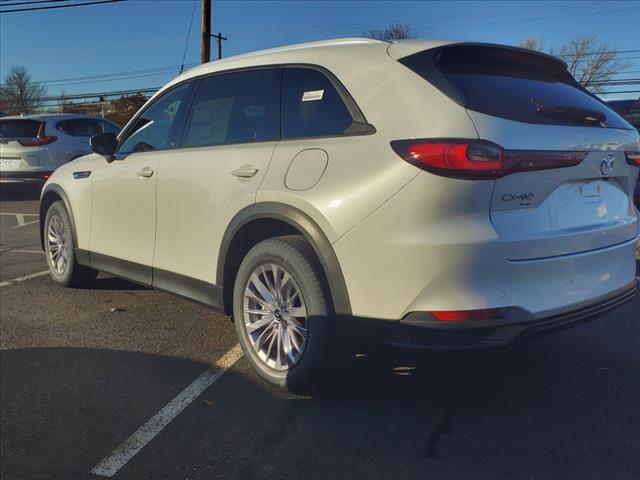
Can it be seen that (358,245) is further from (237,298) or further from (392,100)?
(237,298)

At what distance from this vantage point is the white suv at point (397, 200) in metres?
2.56

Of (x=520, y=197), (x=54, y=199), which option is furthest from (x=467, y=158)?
(x=54, y=199)

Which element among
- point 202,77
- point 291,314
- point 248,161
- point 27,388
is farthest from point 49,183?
point 291,314

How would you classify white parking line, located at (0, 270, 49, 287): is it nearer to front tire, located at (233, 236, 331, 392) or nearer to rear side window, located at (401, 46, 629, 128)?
front tire, located at (233, 236, 331, 392)

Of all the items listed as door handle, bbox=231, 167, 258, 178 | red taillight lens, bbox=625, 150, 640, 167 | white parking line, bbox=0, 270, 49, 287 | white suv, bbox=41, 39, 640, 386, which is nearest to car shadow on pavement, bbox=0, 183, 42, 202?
white parking line, bbox=0, 270, 49, 287

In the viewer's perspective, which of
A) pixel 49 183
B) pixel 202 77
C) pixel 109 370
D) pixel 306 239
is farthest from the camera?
pixel 49 183

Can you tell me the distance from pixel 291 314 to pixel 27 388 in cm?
163

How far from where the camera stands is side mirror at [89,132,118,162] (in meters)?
4.61

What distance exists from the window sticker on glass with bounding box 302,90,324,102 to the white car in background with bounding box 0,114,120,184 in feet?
29.7

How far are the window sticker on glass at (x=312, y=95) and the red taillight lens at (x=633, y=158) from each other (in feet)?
5.51

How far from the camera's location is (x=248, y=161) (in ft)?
11.1

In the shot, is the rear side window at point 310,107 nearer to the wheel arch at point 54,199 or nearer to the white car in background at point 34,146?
the wheel arch at point 54,199

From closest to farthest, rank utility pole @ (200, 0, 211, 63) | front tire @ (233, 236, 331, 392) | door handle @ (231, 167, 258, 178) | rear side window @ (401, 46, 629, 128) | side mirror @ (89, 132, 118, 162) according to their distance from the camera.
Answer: rear side window @ (401, 46, 629, 128)
front tire @ (233, 236, 331, 392)
door handle @ (231, 167, 258, 178)
side mirror @ (89, 132, 118, 162)
utility pole @ (200, 0, 211, 63)

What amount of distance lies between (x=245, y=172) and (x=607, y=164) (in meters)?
1.94
